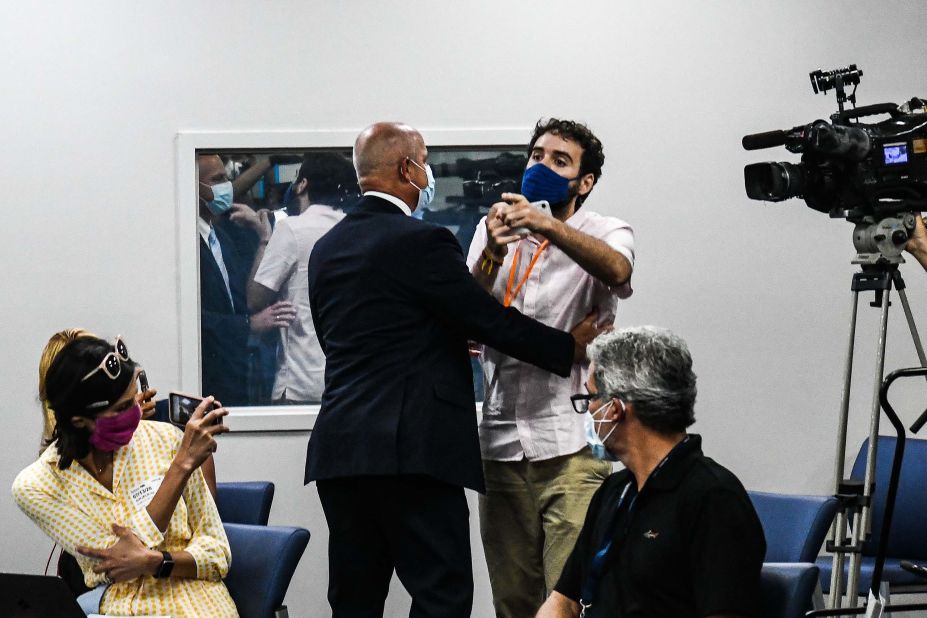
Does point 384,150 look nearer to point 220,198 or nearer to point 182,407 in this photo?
point 182,407

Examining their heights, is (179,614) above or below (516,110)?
below

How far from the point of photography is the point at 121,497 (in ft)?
9.41

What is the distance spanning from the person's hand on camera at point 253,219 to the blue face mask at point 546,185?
1673 millimetres

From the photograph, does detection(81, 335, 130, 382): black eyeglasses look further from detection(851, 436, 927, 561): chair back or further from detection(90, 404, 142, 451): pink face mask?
detection(851, 436, 927, 561): chair back

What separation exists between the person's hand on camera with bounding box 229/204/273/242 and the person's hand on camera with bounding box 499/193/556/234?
5.95 feet

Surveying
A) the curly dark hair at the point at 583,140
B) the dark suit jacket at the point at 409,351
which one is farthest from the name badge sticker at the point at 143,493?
the curly dark hair at the point at 583,140

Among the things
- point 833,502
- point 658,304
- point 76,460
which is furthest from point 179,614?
point 658,304

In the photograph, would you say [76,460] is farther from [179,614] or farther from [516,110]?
[516,110]

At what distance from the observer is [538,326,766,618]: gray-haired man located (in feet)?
6.59

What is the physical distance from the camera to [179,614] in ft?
9.14

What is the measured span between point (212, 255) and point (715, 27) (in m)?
2.20

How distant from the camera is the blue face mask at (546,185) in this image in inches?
119

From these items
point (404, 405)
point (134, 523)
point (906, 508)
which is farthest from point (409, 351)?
point (906, 508)

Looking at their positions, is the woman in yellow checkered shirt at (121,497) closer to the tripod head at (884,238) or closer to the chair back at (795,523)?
the chair back at (795,523)
